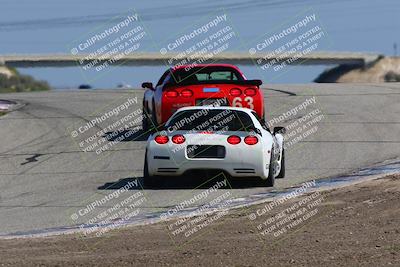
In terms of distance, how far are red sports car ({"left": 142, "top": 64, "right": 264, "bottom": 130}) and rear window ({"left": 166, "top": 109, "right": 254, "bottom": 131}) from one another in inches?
151

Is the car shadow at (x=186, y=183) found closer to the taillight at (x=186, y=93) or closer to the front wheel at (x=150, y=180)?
the front wheel at (x=150, y=180)

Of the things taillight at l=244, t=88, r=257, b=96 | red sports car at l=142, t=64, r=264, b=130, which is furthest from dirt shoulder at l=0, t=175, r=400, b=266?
taillight at l=244, t=88, r=257, b=96

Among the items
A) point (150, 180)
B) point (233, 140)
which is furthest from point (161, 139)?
point (233, 140)

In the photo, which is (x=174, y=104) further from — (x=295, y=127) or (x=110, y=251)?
(x=110, y=251)

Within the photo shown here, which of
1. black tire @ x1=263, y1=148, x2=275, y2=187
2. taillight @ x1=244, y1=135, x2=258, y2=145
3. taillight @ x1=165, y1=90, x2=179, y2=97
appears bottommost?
black tire @ x1=263, y1=148, x2=275, y2=187

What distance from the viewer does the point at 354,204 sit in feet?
37.8

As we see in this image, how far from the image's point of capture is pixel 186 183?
15477 millimetres

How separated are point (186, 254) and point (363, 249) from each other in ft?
4.83

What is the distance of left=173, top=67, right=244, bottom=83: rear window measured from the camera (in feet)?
65.9

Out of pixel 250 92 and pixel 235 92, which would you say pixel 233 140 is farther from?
pixel 250 92

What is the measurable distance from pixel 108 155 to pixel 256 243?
9.70 meters

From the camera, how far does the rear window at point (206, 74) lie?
791 inches

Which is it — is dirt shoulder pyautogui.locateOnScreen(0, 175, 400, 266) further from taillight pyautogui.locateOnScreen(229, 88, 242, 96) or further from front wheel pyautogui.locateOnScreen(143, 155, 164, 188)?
taillight pyautogui.locateOnScreen(229, 88, 242, 96)

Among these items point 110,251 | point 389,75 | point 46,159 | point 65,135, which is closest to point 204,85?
point 46,159
